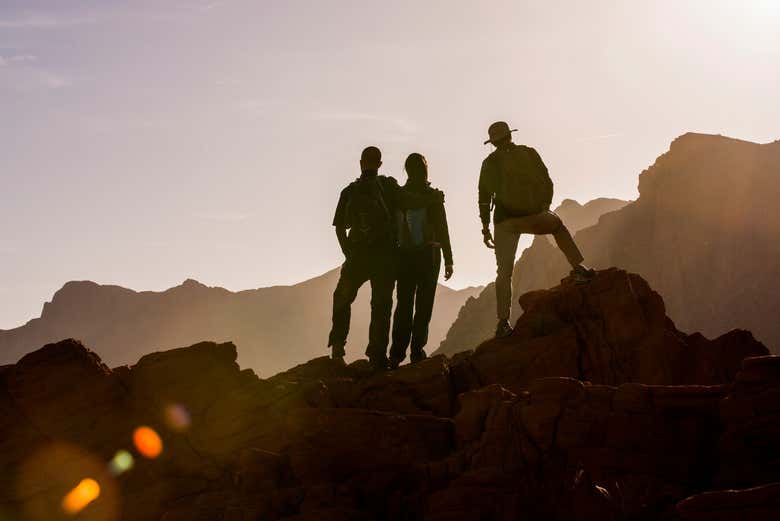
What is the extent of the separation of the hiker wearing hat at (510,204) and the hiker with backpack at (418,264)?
0.82m

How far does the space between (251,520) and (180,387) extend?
11.5 feet

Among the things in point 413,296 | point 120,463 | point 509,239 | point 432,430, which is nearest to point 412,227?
point 413,296

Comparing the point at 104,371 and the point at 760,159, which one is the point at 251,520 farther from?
the point at 760,159

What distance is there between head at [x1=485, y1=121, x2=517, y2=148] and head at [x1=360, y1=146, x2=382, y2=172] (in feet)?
5.49

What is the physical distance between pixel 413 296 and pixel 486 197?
189 cm

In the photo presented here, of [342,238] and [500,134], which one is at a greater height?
[500,134]

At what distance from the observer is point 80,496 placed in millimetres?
10328

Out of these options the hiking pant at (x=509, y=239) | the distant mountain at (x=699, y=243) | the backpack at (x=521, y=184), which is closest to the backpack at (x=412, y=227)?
the hiking pant at (x=509, y=239)

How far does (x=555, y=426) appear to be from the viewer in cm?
964

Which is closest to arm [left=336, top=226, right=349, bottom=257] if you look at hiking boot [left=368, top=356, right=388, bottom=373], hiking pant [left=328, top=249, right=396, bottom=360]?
hiking pant [left=328, top=249, right=396, bottom=360]

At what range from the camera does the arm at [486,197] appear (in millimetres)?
14055

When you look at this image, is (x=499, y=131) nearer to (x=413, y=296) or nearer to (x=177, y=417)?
(x=413, y=296)

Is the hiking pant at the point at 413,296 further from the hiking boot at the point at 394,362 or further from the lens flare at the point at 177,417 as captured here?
the lens flare at the point at 177,417

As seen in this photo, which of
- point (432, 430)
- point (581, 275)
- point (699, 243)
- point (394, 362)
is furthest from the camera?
point (699, 243)
